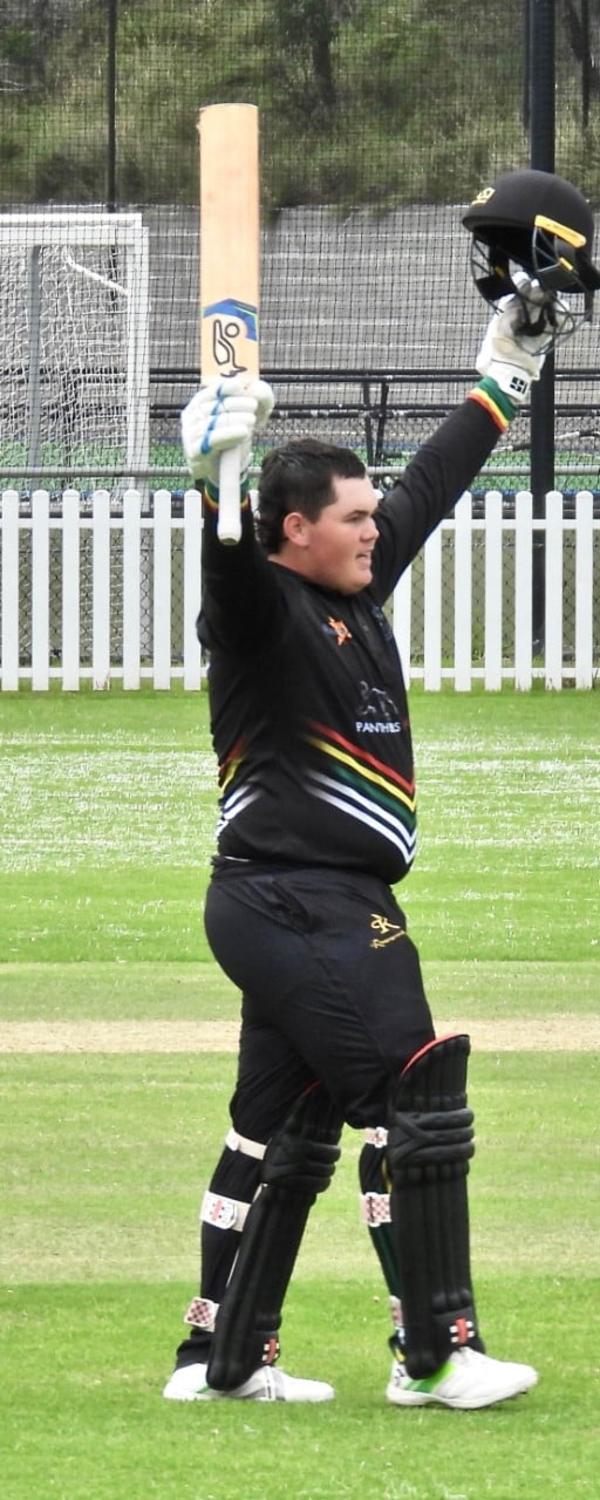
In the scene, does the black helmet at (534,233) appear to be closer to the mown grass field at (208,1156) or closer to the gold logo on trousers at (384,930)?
the gold logo on trousers at (384,930)

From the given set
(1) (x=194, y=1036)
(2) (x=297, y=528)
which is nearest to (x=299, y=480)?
(2) (x=297, y=528)

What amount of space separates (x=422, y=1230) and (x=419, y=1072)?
274 mm

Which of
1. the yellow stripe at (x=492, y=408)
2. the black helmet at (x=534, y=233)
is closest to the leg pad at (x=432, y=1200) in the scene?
the yellow stripe at (x=492, y=408)

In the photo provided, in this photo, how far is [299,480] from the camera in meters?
4.92

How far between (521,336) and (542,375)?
46.0 ft

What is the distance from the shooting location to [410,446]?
88.8 feet

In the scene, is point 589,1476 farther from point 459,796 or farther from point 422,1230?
point 459,796

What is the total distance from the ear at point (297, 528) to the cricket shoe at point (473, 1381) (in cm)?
146

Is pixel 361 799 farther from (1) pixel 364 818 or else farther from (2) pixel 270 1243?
(2) pixel 270 1243

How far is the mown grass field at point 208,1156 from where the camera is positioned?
448 cm

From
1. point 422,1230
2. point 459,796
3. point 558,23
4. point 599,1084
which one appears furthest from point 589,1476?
point 558,23

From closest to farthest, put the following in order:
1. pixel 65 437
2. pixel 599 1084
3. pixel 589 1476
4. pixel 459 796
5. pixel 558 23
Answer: pixel 589 1476 < pixel 599 1084 < pixel 459 796 < pixel 65 437 < pixel 558 23

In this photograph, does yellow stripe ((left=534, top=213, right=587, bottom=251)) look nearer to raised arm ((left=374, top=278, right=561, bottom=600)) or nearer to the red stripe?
raised arm ((left=374, top=278, right=561, bottom=600))

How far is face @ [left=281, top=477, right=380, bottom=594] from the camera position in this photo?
490 centimetres
